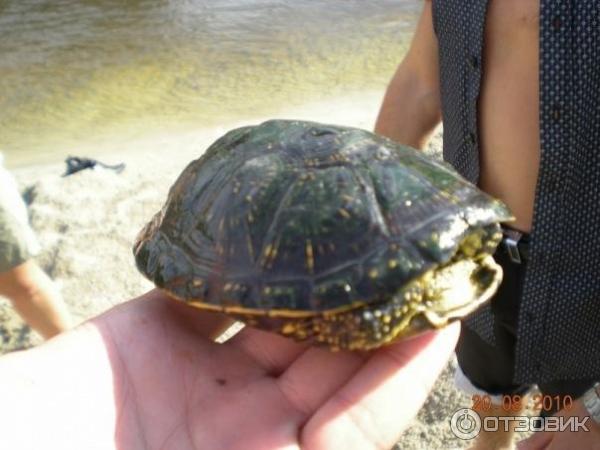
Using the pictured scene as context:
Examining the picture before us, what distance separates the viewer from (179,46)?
28.3 ft

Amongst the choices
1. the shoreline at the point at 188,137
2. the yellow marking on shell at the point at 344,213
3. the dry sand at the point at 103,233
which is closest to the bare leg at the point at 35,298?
the dry sand at the point at 103,233

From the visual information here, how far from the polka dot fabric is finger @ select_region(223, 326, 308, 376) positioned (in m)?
0.79

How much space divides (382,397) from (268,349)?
45 cm

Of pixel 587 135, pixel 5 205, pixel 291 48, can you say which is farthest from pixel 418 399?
pixel 291 48

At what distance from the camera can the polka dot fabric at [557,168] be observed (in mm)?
1735

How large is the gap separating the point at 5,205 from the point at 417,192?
6.35ft

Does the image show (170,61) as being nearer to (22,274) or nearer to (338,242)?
(22,274)

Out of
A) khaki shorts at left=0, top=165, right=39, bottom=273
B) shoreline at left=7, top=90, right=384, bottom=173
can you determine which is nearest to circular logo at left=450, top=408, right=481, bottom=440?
khaki shorts at left=0, top=165, right=39, bottom=273

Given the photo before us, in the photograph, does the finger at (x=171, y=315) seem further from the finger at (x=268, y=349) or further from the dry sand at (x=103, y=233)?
the dry sand at (x=103, y=233)

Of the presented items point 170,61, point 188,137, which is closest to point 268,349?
point 188,137

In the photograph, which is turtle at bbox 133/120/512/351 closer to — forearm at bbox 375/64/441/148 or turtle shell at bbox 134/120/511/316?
turtle shell at bbox 134/120/511/316

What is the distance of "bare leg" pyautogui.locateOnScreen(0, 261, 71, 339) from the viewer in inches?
112

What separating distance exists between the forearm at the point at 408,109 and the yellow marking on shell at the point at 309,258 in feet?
3.73

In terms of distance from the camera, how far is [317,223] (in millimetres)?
1545
